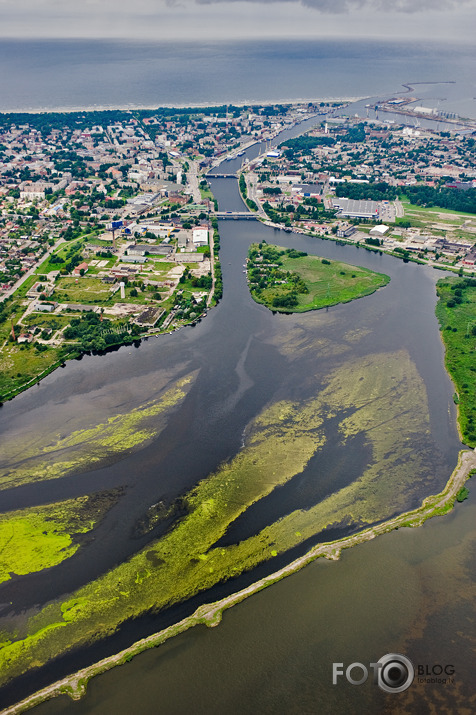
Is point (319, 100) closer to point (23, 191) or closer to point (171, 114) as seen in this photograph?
point (171, 114)

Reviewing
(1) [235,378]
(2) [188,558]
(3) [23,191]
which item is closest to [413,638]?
(2) [188,558]

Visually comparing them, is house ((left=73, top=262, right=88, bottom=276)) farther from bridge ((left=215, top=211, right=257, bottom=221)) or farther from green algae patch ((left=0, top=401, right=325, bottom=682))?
green algae patch ((left=0, top=401, right=325, bottom=682))

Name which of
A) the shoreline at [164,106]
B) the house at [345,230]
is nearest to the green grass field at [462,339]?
the house at [345,230]

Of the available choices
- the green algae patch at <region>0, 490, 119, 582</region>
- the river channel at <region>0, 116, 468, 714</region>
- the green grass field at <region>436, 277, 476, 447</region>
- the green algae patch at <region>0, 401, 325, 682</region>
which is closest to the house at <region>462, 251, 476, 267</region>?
the green grass field at <region>436, 277, 476, 447</region>

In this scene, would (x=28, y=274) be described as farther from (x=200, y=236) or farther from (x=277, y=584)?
(x=277, y=584)

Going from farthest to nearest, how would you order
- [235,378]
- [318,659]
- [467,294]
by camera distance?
1. [467,294]
2. [235,378]
3. [318,659]

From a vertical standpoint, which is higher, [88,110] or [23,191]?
[88,110]

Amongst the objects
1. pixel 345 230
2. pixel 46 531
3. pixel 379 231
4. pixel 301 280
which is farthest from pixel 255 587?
pixel 379 231
